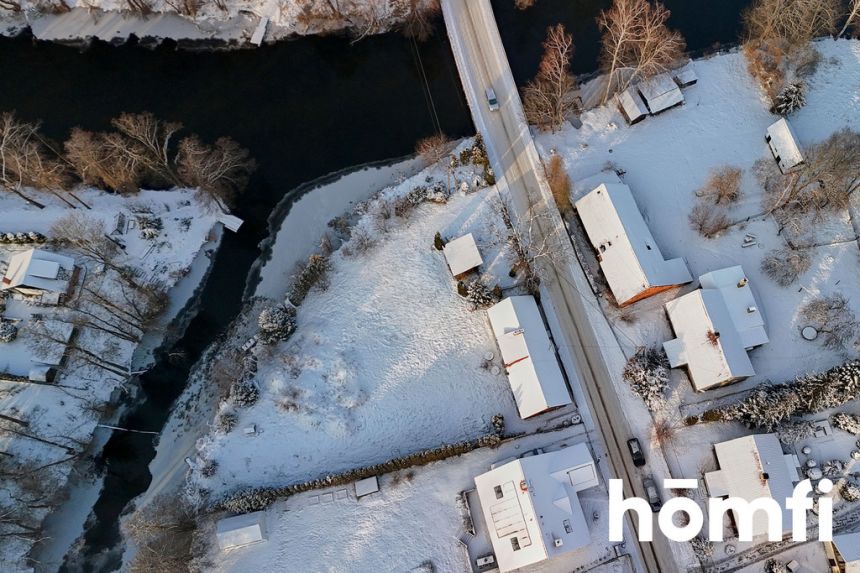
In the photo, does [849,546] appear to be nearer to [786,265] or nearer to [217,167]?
[786,265]

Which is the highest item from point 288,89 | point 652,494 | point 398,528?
point 288,89

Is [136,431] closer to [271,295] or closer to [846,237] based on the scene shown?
[271,295]

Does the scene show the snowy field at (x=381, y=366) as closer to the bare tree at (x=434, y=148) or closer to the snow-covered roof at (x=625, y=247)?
the bare tree at (x=434, y=148)

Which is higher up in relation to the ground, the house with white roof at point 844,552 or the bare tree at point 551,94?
the bare tree at point 551,94

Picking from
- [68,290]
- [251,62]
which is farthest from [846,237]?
[68,290]

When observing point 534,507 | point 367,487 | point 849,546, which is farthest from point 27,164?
point 849,546

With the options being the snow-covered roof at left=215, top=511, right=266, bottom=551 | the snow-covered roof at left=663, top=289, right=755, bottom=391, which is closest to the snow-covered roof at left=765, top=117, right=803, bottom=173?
the snow-covered roof at left=663, top=289, right=755, bottom=391

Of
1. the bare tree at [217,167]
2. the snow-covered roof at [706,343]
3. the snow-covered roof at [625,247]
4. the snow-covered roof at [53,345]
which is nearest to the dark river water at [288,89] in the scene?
the bare tree at [217,167]
